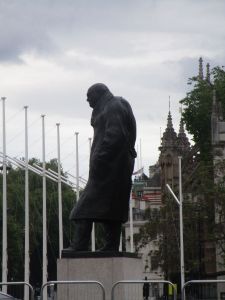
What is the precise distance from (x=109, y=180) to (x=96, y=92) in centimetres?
200

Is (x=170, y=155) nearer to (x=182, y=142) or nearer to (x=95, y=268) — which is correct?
(x=182, y=142)

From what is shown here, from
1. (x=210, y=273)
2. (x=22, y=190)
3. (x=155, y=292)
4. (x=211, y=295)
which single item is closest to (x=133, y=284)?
(x=211, y=295)

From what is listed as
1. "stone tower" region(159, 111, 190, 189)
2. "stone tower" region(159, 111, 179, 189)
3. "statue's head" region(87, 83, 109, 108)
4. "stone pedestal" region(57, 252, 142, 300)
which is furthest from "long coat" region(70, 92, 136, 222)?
"stone tower" region(159, 111, 179, 189)

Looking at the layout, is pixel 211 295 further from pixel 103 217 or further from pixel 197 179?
pixel 197 179

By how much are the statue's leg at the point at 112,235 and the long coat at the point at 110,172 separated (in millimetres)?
178

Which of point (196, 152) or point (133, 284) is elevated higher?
point (196, 152)

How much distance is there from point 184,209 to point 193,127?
16.7m

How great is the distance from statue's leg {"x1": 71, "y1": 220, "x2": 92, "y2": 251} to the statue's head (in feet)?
8.57

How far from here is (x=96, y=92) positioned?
2112 cm

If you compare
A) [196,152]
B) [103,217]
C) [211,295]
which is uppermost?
[196,152]

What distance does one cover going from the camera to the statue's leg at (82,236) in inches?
792

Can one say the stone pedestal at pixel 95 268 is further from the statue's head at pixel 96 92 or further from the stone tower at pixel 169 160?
the stone tower at pixel 169 160

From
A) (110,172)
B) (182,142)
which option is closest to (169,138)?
(182,142)

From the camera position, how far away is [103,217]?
2036cm
